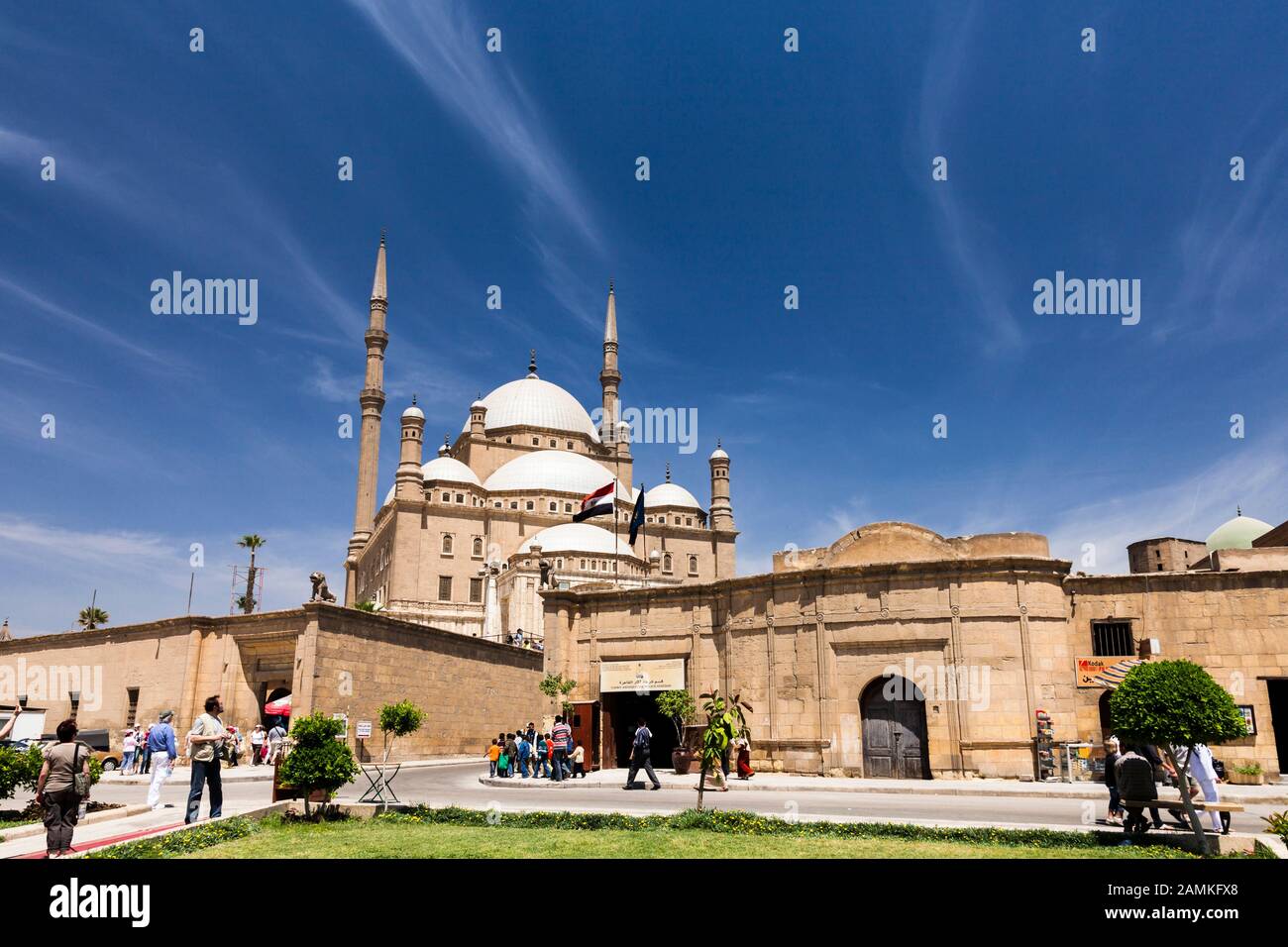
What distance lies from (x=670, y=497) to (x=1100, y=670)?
56.2 meters

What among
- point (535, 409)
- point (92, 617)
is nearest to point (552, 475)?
point (535, 409)

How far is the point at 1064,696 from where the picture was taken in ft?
70.0

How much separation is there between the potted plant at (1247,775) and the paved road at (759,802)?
5387 mm

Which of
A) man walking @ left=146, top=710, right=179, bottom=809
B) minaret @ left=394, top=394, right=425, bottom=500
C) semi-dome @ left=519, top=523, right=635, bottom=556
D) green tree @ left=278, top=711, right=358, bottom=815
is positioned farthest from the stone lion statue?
minaret @ left=394, top=394, right=425, bottom=500

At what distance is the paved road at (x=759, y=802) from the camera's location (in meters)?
14.0

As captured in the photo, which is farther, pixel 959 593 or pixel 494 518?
pixel 494 518

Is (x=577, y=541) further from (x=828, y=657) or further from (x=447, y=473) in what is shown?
(x=828, y=657)

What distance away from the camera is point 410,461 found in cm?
6588

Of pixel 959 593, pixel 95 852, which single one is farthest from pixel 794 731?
pixel 95 852

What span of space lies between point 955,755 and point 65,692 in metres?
31.9

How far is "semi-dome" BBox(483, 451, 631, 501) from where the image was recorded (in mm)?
71125

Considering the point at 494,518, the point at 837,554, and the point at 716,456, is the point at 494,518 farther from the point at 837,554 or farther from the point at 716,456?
the point at 837,554

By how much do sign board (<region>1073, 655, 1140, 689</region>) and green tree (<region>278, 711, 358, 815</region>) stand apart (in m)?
18.2

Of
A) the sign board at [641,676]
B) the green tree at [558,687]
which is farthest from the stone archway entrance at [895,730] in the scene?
the green tree at [558,687]
